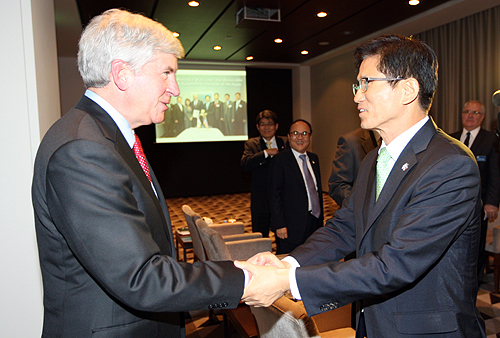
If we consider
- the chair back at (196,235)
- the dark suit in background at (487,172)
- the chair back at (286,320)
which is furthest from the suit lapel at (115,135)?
the dark suit in background at (487,172)

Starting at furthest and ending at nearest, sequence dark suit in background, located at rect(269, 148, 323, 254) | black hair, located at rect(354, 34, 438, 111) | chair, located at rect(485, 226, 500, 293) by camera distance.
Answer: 1. chair, located at rect(485, 226, 500, 293)
2. dark suit in background, located at rect(269, 148, 323, 254)
3. black hair, located at rect(354, 34, 438, 111)

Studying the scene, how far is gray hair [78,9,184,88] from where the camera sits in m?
1.23

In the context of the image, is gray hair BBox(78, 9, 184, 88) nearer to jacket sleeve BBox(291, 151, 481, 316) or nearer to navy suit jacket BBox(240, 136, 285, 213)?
jacket sleeve BBox(291, 151, 481, 316)

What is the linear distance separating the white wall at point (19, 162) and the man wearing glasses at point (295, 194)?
219 cm

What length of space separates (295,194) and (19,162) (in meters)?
2.34

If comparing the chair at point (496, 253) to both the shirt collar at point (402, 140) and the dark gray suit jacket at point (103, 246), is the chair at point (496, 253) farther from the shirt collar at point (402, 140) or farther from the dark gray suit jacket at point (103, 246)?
the dark gray suit jacket at point (103, 246)

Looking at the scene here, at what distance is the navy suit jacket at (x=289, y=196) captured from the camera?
3.52 meters

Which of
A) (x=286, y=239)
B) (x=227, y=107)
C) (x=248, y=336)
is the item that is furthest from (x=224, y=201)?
Result: (x=248, y=336)

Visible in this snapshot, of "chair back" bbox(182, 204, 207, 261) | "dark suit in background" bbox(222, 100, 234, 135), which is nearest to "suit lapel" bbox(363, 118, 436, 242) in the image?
"chair back" bbox(182, 204, 207, 261)

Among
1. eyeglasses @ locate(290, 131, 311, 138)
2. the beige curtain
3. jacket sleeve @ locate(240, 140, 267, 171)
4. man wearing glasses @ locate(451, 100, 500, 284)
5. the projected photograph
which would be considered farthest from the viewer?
the projected photograph

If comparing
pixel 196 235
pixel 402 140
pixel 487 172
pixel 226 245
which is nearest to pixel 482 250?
pixel 487 172

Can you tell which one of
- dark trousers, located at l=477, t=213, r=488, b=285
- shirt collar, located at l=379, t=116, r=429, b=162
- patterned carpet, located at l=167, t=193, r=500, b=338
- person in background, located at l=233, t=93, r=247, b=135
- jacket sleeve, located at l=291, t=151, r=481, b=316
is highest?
person in background, located at l=233, t=93, r=247, b=135

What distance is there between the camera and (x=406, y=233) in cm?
125

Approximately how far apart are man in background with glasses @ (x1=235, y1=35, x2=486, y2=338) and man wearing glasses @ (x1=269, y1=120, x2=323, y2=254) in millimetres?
1954
